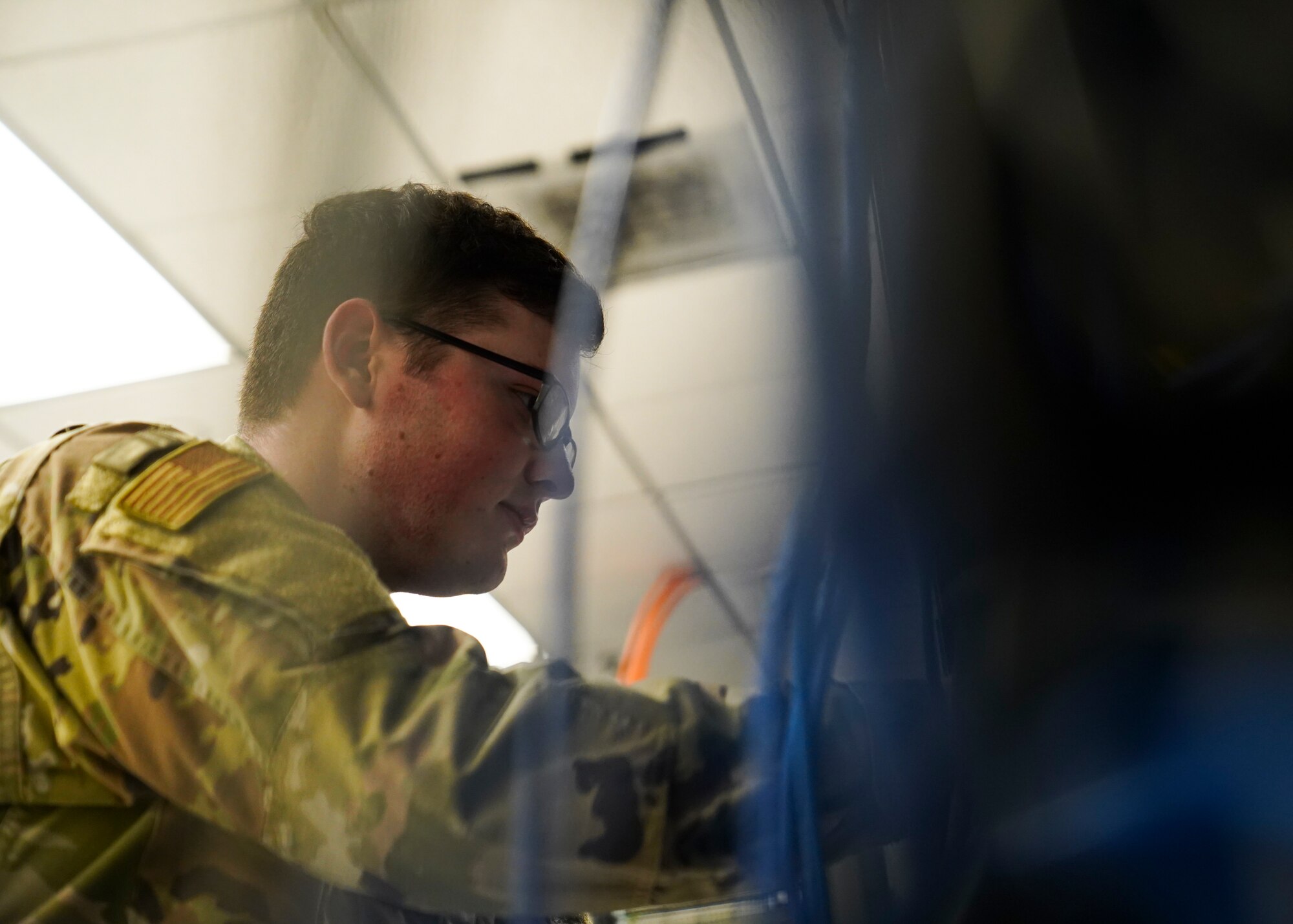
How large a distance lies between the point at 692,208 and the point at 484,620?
391 mm

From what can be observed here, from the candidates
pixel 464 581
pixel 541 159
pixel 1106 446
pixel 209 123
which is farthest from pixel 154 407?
pixel 1106 446

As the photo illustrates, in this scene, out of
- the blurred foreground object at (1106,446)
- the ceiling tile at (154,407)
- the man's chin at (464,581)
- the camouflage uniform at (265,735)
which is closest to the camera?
the blurred foreground object at (1106,446)

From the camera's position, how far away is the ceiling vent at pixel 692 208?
23.2 inches

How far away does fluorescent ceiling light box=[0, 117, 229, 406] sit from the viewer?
57.3 inches

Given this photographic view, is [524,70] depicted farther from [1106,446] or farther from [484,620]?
[1106,446]

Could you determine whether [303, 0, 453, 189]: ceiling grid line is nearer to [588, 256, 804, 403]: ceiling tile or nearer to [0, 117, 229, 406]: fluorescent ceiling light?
[588, 256, 804, 403]: ceiling tile

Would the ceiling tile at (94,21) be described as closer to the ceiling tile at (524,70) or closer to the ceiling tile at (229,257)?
the ceiling tile at (229,257)

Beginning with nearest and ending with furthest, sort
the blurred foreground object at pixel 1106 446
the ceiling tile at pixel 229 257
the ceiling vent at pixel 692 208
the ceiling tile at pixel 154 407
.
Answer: the blurred foreground object at pixel 1106 446 < the ceiling vent at pixel 692 208 < the ceiling tile at pixel 229 257 < the ceiling tile at pixel 154 407

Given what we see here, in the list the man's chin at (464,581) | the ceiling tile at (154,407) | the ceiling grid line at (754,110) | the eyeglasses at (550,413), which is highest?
the ceiling tile at (154,407)

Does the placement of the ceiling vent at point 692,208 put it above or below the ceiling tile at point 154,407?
below

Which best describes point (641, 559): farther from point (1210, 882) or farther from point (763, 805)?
point (1210, 882)

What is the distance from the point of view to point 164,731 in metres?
0.58

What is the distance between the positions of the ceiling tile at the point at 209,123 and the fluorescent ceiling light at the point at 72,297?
51 mm

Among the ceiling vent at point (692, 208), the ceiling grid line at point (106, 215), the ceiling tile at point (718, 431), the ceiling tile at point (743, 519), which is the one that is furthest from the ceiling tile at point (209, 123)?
the ceiling tile at point (743, 519)
